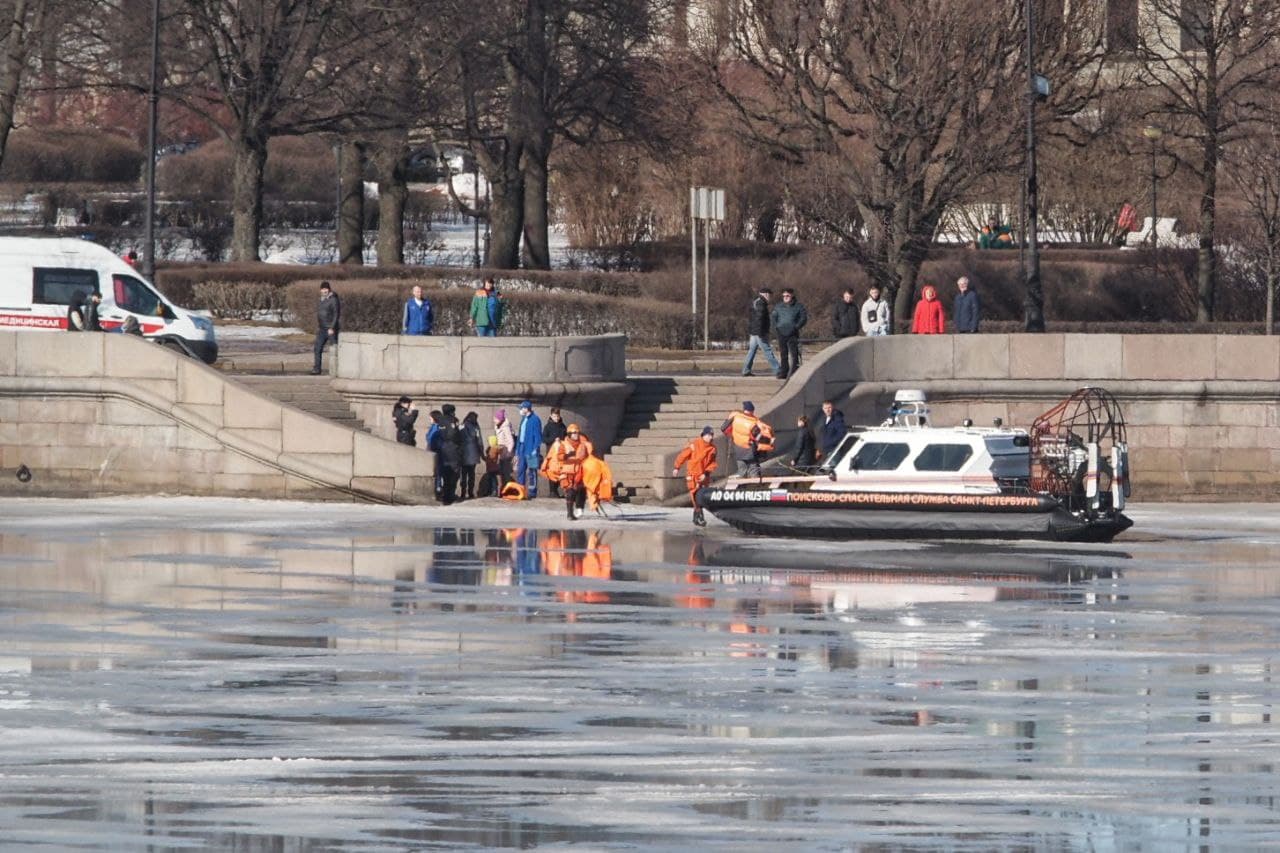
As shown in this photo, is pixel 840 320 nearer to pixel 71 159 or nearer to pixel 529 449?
pixel 529 449

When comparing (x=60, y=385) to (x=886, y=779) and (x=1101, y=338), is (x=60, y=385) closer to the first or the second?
(x=1101, y=338)

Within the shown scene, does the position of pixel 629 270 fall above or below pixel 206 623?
above

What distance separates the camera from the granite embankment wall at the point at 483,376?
34875mm

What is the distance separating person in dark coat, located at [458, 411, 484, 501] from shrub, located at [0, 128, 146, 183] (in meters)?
46.4

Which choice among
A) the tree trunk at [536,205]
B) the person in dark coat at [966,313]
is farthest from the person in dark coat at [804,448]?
the tree trunk at [536,205]

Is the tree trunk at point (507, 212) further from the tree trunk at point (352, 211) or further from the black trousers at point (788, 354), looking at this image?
the black trousers at point (788, 354)

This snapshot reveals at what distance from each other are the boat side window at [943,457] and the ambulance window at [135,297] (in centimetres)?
1318

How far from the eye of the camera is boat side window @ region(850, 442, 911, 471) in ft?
100

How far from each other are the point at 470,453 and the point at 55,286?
25.6ft

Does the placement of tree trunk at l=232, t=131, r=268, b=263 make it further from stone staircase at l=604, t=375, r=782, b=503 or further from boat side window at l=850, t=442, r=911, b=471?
boat side window at l=850, t=442, r=911, b=471

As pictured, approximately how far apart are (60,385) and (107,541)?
5.90 meters

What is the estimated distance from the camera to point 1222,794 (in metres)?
15.5

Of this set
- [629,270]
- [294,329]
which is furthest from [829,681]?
[629,270]

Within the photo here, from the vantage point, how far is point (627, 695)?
1880 centimetres
